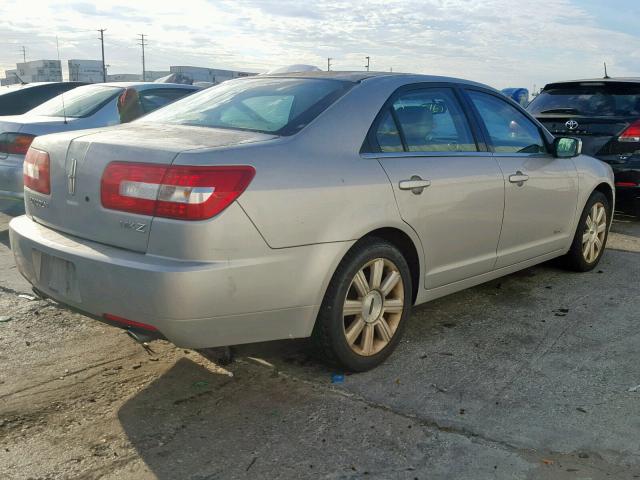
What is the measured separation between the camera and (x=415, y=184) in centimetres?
351

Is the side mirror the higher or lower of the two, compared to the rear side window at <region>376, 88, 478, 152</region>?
lower

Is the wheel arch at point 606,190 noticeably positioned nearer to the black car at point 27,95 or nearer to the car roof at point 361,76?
the car roof at point 361,76

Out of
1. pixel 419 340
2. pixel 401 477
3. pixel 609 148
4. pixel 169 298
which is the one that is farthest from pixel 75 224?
pixel 609 148

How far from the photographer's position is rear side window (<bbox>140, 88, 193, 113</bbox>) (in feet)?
24.8

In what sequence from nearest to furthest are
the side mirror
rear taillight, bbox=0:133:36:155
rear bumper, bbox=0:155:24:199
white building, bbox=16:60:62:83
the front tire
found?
Result: the front tire
the side mirror
rear bumper, bbox=0:155:24:199
rear taillight, bbox=0:133:36:155
white building, bbox=16:60:62:83

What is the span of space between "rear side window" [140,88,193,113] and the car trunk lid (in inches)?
173

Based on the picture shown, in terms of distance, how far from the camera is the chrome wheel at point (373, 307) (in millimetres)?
3312

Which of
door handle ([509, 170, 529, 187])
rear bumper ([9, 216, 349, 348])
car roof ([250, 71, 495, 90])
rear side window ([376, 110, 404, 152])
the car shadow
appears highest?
car roof ([250, 71, 495, 90])

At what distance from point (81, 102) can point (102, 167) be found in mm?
4917

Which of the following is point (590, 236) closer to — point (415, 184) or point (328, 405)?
point (415, 184)

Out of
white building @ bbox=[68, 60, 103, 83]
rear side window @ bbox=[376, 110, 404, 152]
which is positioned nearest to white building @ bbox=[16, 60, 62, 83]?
white building @ bbox=[68, 60, 103, 83]

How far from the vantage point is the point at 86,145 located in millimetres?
3027

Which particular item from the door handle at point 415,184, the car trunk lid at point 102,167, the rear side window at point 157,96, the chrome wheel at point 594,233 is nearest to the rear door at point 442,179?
the door handle at point 415,184

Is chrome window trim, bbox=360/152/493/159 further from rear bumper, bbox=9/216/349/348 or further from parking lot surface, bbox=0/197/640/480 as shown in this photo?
parking lot surface, bbox=0/197/640/480
